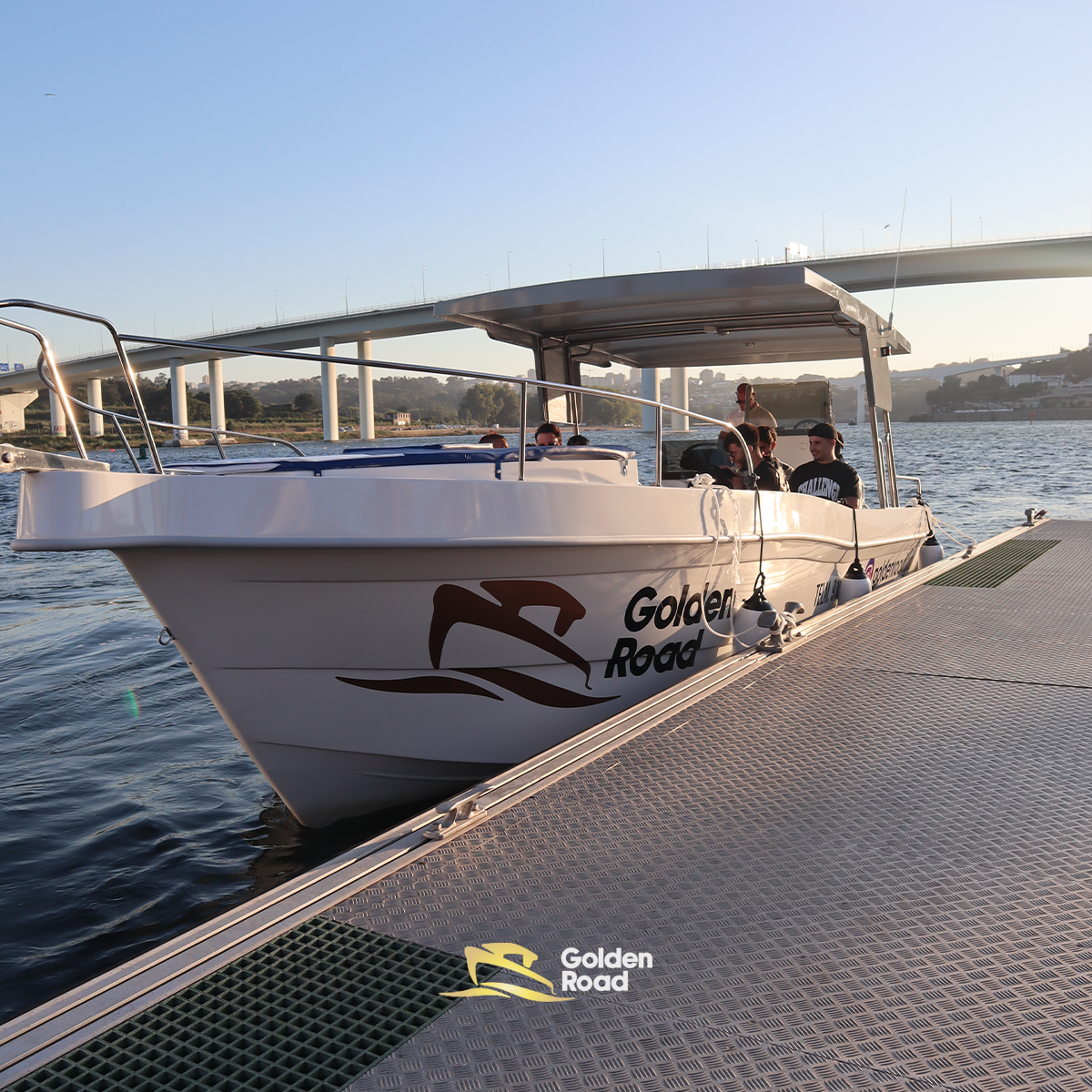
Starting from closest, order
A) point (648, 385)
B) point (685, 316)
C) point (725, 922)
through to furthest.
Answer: point (725, 922), point (685, 316), point (648, 385)

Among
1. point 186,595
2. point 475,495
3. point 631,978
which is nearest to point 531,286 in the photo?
point 475,495

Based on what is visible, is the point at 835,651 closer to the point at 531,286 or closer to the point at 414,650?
the point at 414,650

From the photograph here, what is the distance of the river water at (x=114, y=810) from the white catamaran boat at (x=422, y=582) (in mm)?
281

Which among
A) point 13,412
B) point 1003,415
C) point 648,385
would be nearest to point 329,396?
point 13,412

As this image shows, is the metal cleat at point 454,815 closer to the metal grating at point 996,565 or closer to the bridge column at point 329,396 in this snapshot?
the metal grating at point 996,565

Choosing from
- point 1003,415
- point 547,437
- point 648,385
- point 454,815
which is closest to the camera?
point 454,815

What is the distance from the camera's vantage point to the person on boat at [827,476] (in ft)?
21.2

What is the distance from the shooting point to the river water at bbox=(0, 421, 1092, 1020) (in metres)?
3.57

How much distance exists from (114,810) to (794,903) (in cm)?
387

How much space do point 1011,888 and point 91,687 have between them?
659cm

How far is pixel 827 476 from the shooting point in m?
6.54

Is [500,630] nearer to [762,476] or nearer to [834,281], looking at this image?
[762,476]

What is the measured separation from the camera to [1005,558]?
8328 mm

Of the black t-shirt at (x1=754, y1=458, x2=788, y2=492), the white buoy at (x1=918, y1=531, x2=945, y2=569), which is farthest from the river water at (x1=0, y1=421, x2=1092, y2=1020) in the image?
the white buoy at (x1=918, y1=531, x2=945, y2=569)
